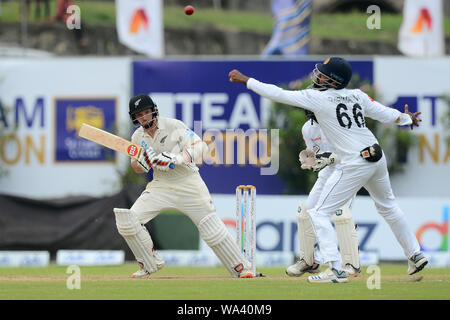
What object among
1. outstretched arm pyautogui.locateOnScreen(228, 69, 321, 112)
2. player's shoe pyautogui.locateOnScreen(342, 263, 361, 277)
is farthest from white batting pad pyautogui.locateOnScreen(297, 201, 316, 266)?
outstretched arm pyautogui.locateOnScreen(228, 69, 321, 112)

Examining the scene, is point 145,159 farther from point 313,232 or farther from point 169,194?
point 313,232

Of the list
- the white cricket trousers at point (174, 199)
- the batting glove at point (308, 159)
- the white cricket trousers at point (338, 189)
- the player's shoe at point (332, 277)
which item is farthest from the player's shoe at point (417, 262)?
the white cricket trousers at point (174, 199)

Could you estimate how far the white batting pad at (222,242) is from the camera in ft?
34.8

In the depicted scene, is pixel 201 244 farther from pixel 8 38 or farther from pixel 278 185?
pixel 8 38

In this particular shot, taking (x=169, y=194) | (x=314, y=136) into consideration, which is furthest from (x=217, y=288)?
(x=314, y=136)

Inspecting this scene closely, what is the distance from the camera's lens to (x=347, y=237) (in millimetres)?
10789

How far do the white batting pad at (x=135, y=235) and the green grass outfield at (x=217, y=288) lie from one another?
8.3 inches

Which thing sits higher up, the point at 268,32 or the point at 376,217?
the point at 268,32

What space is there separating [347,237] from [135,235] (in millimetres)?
2077

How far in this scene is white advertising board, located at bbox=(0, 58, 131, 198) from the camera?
20141 mm

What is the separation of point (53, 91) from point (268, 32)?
9104 mm

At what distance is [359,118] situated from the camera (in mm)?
9906

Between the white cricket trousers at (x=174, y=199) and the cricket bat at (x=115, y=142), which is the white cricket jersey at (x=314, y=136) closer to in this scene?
the white cricket trousers at (x=174, y=199)
